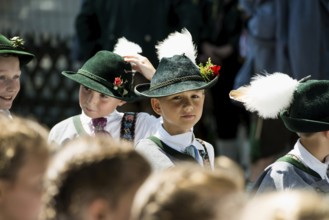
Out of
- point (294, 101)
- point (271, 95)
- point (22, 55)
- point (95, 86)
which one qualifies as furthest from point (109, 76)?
point (294, 101)

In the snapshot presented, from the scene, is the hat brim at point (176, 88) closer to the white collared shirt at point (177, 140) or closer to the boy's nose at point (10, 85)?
the white collared shirt at point (177, 140)

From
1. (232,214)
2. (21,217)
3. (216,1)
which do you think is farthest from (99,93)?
(216,1)

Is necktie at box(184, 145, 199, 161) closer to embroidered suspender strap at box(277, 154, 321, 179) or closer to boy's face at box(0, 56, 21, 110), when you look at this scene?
embroidered suspender strap at box(277, 154, 321, 179)

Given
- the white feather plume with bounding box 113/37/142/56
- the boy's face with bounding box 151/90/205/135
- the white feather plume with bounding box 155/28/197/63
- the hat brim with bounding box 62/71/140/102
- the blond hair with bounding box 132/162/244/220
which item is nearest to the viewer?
the blond hair with bounding box 132/162/244/220

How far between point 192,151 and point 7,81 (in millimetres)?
1175

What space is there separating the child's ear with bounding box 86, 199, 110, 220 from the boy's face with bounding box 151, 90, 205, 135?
2195 millimetres

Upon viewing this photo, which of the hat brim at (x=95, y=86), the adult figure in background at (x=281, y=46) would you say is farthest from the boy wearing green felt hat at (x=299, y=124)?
the adult figure in background at (x=281, y=46)

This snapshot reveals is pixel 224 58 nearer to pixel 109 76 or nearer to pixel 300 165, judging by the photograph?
pixel 109 76

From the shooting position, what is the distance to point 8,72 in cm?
596

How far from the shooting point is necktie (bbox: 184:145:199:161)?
5.49 metres

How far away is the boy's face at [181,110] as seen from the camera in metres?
5.50

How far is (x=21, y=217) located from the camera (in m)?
3.54

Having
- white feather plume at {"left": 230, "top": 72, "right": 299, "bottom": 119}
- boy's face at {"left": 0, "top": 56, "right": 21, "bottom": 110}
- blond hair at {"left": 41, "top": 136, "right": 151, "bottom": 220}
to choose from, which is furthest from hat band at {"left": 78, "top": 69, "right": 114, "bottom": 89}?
blond hair at {"left": 41, "top": 136, "right": 151, "bottom": 220}

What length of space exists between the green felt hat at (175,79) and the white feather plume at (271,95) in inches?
9.1
